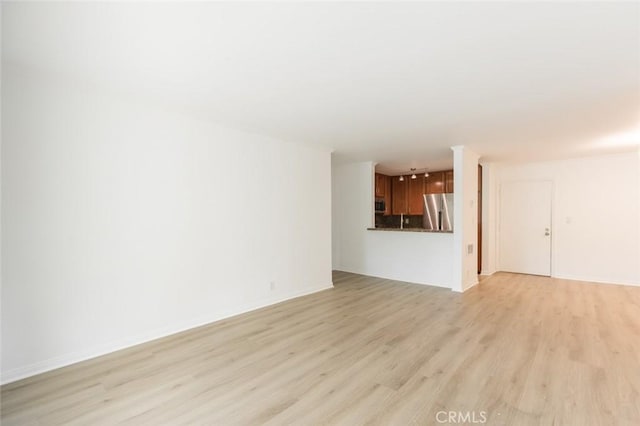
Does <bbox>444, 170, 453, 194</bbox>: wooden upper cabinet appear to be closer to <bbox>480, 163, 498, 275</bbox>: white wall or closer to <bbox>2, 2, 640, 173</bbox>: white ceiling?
<bbox>480, 163, 498, 275</bbox>: white wall

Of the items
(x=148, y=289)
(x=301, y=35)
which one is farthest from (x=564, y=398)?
(x=148, y=289)

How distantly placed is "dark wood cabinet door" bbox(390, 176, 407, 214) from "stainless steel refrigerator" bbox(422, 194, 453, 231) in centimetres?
120

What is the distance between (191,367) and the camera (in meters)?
2.49

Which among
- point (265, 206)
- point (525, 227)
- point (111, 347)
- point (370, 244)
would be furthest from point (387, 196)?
point (111, 347)

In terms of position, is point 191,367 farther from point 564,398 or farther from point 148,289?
point 564,398

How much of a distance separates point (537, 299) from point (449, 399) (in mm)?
3372

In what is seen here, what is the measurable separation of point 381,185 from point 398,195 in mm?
671

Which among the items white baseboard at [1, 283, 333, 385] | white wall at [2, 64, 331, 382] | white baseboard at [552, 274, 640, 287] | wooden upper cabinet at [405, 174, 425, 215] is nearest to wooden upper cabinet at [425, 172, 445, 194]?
wooden upper cabinet at [405, 174, 425, 215]

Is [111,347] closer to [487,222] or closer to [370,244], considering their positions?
[370,244]

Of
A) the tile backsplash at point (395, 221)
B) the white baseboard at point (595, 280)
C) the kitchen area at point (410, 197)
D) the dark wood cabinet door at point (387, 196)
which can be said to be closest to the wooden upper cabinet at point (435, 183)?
the kitchen area at point (410, 197)

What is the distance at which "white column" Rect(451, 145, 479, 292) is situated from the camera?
486 centimetres

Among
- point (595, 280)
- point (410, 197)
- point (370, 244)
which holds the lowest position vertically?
point (595, 280)

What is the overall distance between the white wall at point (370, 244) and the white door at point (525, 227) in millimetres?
2282

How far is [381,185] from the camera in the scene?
765cm
